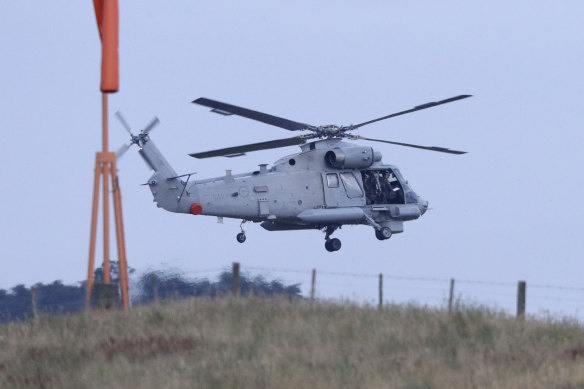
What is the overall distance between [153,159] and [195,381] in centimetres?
1640

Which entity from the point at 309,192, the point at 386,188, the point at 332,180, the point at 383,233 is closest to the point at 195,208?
the point at 309,192

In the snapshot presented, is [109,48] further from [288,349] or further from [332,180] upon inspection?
[332,180]

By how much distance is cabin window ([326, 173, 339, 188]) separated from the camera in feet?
107

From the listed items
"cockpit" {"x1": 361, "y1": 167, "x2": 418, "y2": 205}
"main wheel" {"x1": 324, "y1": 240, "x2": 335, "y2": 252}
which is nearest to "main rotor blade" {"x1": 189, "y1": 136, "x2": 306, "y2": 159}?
"cockpit" {"x1": 361, "y1": 167, "x2": 418, "y2": 205}

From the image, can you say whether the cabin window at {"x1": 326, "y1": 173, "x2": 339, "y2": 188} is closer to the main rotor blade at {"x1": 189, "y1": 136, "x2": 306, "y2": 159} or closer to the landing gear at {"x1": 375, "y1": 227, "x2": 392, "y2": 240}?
the main rotor blade at {"x1": 189, "y1": 136, "x2": 306, "y2": 159}

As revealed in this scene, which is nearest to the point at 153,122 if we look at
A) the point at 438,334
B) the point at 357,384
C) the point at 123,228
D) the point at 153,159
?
the point at 153,159

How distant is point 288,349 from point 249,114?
13.8m

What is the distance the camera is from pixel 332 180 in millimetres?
32688

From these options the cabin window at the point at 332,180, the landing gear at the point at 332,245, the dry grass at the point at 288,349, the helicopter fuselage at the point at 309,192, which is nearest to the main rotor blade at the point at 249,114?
the helicopter fuselage at the point at 309,192

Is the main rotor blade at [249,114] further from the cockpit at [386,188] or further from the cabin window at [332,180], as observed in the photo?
the cockpit at [386,188]

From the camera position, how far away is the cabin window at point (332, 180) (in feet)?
107

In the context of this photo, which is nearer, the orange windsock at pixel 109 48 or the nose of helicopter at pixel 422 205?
the orange windsock at pixel 109 48

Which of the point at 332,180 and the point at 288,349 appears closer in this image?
the point at 288,349

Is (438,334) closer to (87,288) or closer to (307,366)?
(307,366)
